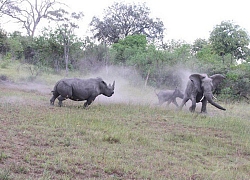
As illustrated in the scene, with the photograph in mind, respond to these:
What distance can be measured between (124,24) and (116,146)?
38504mm

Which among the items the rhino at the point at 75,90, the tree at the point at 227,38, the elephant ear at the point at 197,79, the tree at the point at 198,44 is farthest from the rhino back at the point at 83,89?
the tree at the point at 198,44

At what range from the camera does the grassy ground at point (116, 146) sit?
5.30m

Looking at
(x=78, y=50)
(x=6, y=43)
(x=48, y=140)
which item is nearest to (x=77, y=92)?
(x=48, y=140)

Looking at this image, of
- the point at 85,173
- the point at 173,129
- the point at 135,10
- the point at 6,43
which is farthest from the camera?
the point at 135,10

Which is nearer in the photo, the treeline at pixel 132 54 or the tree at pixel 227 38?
the treeline at pixel 132 54

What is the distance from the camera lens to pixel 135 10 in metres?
44.4

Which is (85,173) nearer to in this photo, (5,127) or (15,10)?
(5,127)

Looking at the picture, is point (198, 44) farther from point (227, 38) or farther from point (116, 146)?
point (116, 146)

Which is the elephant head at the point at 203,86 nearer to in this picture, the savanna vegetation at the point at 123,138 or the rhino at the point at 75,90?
the savanna vegetation at the point at 123,138

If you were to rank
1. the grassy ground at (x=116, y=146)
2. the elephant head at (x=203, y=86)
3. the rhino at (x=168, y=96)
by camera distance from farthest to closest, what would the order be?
the rhino at (x=168, y=96) → the elephant head at (x=203, y=86) → the grassy ground at (x=116, y=146)

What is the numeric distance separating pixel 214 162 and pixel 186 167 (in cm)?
81

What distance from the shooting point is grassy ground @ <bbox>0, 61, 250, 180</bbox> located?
17.4ft

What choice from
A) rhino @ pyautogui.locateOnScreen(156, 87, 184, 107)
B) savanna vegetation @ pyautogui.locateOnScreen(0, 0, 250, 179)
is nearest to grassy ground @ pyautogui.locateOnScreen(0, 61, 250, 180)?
savanna vegetation @ pyautogui.locateOnScreen(0, 0, 250, 179)

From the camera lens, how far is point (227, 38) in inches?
1389
